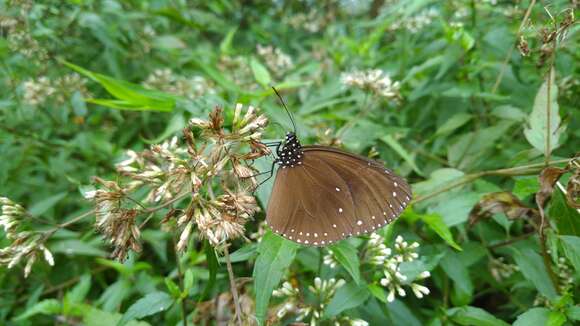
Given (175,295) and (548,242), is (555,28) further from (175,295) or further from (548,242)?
(175,295)

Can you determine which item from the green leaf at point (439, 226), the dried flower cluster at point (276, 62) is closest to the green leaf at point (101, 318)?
the green leaf at point (439, 226)

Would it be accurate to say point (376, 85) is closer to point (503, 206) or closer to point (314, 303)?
point (503, 206)

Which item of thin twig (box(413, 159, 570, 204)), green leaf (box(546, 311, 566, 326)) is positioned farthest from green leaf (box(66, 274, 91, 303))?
green leaf (box(546, 311, 566, 326))

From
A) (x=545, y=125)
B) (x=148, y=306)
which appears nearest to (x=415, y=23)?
(x=545, y=125)

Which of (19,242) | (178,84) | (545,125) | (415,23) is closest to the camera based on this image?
(19,242)

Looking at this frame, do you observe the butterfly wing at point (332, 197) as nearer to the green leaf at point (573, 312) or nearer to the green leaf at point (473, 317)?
the green leaf at point (473, 317)

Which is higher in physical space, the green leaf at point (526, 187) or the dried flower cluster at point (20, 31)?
the dried flower cluster at point (20, 31)

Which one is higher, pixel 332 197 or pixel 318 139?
pixel 318 139
